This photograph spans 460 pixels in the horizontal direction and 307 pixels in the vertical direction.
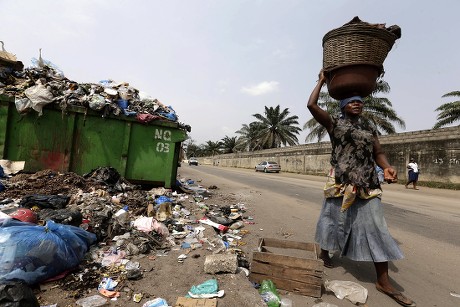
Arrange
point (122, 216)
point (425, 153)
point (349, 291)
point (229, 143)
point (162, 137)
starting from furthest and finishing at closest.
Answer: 1. point (229, 143)
2. point (425, 153)
3. point (162, 137)
4. point (122, 216)
5. point (349, 291)

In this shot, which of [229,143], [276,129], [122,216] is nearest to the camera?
[122,216]

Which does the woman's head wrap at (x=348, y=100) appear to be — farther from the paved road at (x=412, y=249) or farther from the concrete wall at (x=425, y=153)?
the concrete wall at (x=425, y=153)

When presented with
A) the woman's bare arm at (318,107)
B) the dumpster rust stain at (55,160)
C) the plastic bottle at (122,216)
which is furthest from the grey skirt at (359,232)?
the dumpster rust stain at (55,160)

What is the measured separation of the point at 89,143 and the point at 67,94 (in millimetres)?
1002

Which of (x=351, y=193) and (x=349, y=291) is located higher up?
(x=351, y=193)

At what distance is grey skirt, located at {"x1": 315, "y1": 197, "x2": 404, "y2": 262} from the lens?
257 centimetres

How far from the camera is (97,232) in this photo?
3.11 metres

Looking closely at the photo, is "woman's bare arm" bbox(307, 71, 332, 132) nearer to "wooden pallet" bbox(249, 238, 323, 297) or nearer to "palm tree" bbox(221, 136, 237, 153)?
"wooden pallet" bbox(249, 238, 323, 297)

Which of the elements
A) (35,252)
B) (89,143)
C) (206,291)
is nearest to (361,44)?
(206,291)

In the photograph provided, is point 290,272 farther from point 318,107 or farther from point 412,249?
point 412,249

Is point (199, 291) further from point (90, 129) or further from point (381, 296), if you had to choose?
point (90, 129)

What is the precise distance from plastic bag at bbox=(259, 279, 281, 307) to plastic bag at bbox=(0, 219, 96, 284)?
5.21 feet

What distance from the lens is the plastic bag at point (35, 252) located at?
2021mm

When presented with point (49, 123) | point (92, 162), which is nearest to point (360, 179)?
point (92, 162)
